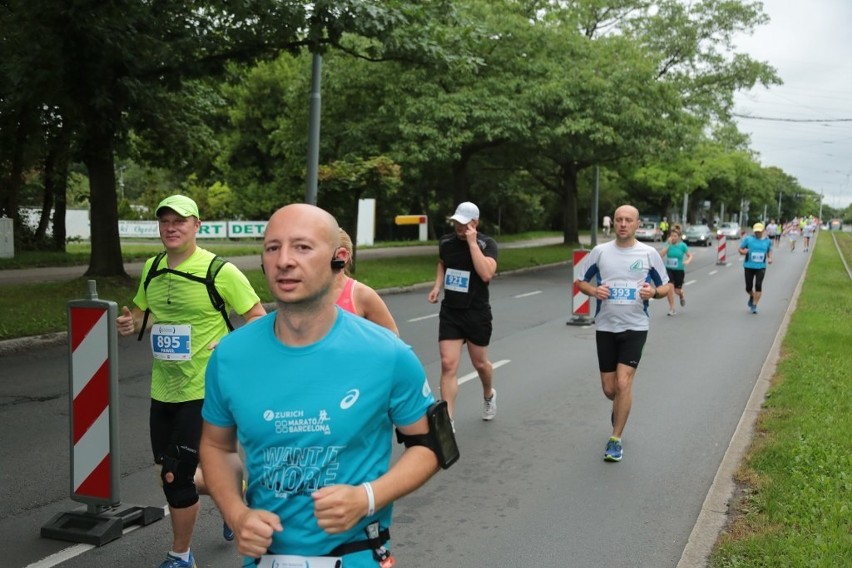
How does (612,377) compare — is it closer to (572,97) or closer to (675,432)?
(675,432)

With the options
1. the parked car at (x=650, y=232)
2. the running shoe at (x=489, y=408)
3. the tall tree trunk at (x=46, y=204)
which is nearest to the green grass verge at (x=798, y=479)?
the running shoe at (x=489, y=408)

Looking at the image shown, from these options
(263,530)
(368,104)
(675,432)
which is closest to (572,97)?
(368,104)

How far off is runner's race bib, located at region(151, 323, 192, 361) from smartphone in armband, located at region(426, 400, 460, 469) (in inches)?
90.8

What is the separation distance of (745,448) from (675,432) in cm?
90

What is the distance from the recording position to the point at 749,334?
14227mm

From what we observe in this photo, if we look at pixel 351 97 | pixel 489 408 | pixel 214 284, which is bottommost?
A: pixel 489 408

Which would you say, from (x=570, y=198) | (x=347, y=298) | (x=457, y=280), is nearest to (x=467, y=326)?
(x=457, y=280)

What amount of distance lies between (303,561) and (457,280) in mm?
5166

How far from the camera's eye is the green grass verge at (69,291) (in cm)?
1248

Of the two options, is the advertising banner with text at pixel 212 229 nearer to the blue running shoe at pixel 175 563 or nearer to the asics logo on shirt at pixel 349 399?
the blue running shoe at pixel 175 563

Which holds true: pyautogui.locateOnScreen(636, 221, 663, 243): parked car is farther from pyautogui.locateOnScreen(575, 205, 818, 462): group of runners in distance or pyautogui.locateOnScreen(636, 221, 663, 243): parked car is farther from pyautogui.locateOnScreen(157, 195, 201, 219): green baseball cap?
pyautogui.locateOnScreen(157, 195, 201, 219): green baseball cap

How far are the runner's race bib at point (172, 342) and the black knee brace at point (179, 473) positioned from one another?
458 millimetres

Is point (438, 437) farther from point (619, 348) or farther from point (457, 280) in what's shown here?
point (457, 280)

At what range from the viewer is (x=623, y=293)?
6.66 meters
